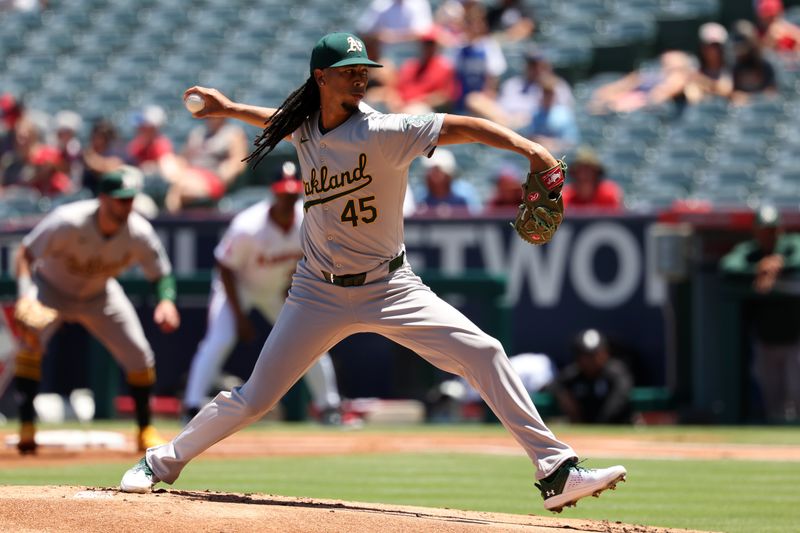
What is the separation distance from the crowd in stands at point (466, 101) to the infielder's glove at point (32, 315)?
510 cm

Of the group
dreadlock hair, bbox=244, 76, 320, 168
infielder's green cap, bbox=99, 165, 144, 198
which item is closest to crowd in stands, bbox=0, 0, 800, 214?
infielder's green cap, bbox=99, 165, 144, 198

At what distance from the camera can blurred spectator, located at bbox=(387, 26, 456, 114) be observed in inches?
613

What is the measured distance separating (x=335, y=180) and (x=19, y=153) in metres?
12.3

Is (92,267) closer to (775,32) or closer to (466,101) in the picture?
(466,101)

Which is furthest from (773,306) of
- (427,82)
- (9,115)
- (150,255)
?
(9,115)

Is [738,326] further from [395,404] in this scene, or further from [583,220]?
[395,404]

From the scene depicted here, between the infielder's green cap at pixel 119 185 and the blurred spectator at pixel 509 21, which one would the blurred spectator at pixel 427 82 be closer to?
the blurred spectator at pixel 509 21

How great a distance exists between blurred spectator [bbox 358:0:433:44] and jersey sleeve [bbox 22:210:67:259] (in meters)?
8.09

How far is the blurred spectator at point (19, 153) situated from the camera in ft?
56.2

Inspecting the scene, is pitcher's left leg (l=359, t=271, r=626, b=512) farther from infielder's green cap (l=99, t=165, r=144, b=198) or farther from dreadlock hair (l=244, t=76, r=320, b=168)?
infielder's green cap (l=99, t=165, r=144, b=198)

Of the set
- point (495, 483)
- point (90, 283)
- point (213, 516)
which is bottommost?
point (495, 483)

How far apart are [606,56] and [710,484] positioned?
9259mm

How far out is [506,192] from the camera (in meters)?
13.6

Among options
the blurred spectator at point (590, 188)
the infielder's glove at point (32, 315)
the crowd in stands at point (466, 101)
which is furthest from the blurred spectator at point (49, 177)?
the infielder's glove at point (32, 315)
